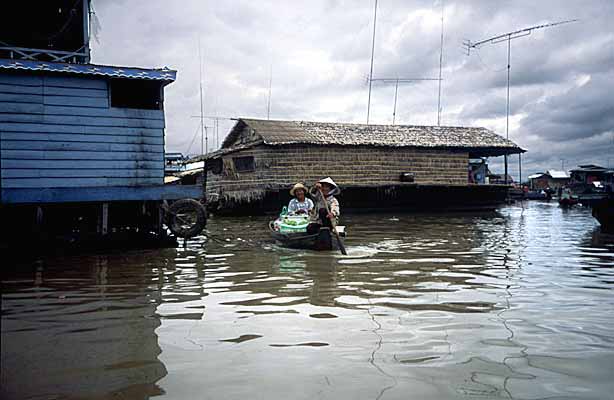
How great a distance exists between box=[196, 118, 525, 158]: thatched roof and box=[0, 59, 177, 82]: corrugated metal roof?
40.7 feet

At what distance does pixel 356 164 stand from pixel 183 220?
1416 centimetres

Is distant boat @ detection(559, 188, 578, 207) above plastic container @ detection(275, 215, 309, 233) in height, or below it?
above

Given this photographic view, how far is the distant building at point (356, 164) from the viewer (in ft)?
78.9

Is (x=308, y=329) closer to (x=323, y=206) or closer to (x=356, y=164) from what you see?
(x=323, y=206)

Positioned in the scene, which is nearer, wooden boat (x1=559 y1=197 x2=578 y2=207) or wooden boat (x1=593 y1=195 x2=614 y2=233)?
wooden boat (x1=593 y1=195 x2=614 y2=233)

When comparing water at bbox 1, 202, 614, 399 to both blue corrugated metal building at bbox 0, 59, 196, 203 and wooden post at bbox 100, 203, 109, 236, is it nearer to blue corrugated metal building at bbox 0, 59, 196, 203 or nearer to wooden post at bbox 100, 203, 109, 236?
wooden post at bbox 100, 203, 109, 236

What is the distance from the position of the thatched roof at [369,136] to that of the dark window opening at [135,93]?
10.5 metres

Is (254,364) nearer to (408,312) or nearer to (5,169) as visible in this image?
(408,312)

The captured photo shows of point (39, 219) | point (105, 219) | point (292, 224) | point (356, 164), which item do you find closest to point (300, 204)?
point (292, 224)

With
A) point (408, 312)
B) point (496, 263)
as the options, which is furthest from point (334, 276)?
point (496, 263)

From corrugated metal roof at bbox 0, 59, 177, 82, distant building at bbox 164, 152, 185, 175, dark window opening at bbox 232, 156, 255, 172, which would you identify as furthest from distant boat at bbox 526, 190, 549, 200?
corrugated metal roof at bbox 0, 59, 177, 82

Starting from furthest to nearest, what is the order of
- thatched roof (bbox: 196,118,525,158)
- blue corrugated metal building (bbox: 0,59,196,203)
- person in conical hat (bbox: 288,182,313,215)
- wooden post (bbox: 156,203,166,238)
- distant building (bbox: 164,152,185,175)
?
distant building (bbox: 164,152,185,175) < thatched roof (bbox: 196,118,525,158) < wooden post (bbox: 156,203,166,238) < person in conical hat (bbox: 288,182,313,215) < blue corrugated metal building (bbox: 0,59,196,203)

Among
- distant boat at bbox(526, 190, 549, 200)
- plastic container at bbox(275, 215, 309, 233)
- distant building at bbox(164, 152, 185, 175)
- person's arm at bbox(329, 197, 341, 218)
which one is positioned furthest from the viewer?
distant boat at bbox(526, 190, 549, 200)

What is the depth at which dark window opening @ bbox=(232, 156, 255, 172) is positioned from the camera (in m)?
24.8
